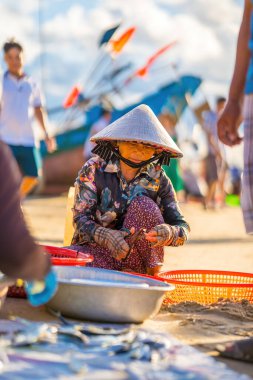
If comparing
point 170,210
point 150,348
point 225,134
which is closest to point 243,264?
point 170,210

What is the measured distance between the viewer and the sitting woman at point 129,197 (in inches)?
168

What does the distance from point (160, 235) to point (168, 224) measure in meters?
0.26

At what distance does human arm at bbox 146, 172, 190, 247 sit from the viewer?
4145mm

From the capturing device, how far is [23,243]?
284 cm

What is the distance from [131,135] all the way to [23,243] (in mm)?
1636

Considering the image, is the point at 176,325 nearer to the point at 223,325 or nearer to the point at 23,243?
the point at 223,325

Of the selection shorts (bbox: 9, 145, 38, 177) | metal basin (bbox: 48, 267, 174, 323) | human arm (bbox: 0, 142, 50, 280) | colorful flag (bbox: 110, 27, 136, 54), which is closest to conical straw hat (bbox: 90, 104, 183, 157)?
metal basin (bbox: 48, 267, 174, 323)

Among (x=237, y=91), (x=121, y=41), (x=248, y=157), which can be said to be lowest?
(x=248, y=157)

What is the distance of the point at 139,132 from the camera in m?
4.38

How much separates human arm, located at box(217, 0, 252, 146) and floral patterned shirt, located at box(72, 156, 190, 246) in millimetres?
958

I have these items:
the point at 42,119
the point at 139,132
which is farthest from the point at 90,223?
the point at 42,119

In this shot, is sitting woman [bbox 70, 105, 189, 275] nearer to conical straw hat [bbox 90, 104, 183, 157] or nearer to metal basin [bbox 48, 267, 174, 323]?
conical straw hat [bbox 90, 104, 183, 157]

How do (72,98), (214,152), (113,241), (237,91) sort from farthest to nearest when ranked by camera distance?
1. (72,98)
2. (214,152)
3. (113,241)
4. (237,91)

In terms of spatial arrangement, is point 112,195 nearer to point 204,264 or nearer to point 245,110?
point 245,110
